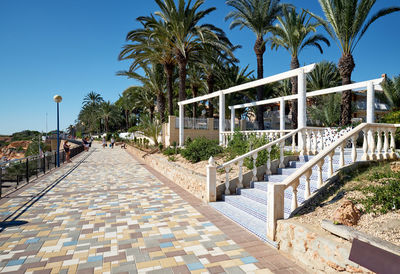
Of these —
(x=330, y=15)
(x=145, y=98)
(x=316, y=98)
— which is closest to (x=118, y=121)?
(x=145, y=98)

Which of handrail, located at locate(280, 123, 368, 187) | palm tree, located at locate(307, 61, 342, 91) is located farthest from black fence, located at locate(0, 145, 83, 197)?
palm tree, located at locate(307, 61, 342, 91)

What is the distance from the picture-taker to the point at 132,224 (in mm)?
5652

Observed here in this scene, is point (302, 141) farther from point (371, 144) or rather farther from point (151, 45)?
point (151, 45)

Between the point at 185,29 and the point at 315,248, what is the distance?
17.0m

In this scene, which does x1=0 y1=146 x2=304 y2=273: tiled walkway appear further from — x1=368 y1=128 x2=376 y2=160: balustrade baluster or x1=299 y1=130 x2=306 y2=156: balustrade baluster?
x1=299 y1=130 x2=306 y2=156: balustrade baluster

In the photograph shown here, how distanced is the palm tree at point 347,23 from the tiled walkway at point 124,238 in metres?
12.2

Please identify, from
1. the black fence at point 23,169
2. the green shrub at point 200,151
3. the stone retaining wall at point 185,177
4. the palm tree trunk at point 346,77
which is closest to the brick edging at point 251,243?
the stone retaining wall at point 185,177

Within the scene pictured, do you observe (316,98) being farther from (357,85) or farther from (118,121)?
(118,121)

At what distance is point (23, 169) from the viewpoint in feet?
35.1

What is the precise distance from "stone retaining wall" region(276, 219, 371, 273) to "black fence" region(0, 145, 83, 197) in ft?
27.6

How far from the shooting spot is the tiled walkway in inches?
154

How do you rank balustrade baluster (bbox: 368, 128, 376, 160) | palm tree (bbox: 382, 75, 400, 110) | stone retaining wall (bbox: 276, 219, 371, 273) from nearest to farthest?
stone retaining wall (bbox: 276, 219, 371, 273), balustrade baluster (bbox: 368, 128, 376, 160), palm tree (bbox: 382, 75, 400, 110)

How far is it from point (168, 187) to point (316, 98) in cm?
2509

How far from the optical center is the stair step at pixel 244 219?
4.98 meters
